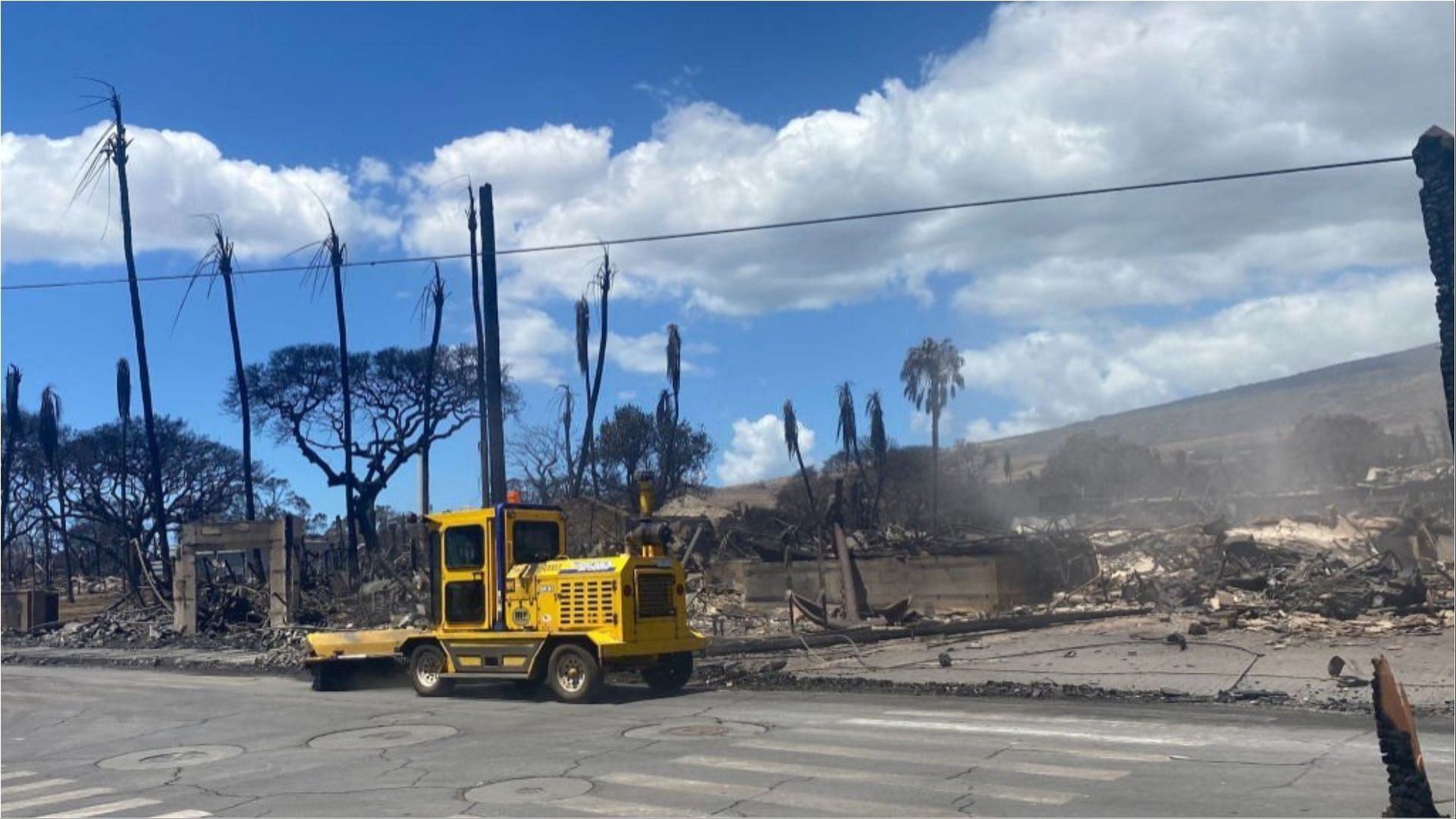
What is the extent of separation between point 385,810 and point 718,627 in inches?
736

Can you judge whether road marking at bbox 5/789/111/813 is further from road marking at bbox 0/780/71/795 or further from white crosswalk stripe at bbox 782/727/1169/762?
white crosswalk stripe at bbox 782/727/1169/762

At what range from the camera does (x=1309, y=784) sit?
9727mm

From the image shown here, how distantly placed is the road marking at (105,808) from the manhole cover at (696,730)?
4.90 metres


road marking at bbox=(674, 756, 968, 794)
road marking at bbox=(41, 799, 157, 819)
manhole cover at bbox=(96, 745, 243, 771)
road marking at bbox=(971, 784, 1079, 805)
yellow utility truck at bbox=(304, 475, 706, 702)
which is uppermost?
yellow utility truck at bbox=(304, 475, 706, 702)

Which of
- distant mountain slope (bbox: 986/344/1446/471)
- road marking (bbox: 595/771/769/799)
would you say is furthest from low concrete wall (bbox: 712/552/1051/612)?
distant mountain slope (bbox: 986/344/1446/471)

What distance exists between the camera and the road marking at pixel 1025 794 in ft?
31.3

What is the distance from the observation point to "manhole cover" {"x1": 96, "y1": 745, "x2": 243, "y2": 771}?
1322cm

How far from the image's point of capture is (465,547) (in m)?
18.6

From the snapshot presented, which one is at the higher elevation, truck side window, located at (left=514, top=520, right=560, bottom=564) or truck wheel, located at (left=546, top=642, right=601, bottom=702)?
truck side window, located at (left=514, top=520, right=560, bottom=564)

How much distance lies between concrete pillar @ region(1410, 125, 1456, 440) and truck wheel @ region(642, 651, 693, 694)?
12.9 m

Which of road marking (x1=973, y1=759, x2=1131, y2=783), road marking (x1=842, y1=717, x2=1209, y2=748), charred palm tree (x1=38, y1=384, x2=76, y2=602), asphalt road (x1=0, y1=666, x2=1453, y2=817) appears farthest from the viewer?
charred palm tree (x1=38, y1=384, x2=76, y2=602)

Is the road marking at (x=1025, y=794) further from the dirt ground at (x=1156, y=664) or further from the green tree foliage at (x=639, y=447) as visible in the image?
the green tree foliage at (x=639, y=447)

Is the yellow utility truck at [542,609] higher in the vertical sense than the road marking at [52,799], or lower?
higher

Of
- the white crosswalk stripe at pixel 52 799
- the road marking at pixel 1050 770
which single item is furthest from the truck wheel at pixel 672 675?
the white crosswalk stripe at pixel 52 799
